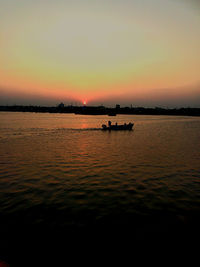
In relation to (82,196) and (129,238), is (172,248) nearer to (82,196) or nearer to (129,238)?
(129,238)

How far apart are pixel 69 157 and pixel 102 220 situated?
14.5m

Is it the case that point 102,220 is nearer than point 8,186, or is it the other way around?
point 102,220

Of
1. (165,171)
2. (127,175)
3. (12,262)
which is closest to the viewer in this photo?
(12,262)

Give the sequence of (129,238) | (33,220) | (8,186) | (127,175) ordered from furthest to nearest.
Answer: (127,175), (8,186), (33,220), (129,238)

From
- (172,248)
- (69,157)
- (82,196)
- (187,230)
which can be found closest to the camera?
(172,248)

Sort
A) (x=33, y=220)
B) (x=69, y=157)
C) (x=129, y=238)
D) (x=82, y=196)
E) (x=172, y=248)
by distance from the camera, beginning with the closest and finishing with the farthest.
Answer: (x=172, y=248) < (x=129, y=238) < (x=33, y=220) < (x=82, y=196) < (x=69, y=157)

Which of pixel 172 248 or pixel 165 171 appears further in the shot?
pixel 165 171

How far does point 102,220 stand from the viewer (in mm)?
9180

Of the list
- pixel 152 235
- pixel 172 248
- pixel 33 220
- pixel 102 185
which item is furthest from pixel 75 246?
pixel 102 185

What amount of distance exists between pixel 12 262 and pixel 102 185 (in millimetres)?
7992

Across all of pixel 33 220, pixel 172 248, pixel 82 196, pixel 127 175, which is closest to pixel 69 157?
pixel 127 175

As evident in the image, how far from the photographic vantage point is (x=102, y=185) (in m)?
13.7

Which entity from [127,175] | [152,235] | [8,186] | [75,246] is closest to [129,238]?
[152,235]

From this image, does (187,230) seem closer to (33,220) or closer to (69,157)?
(33,220)
